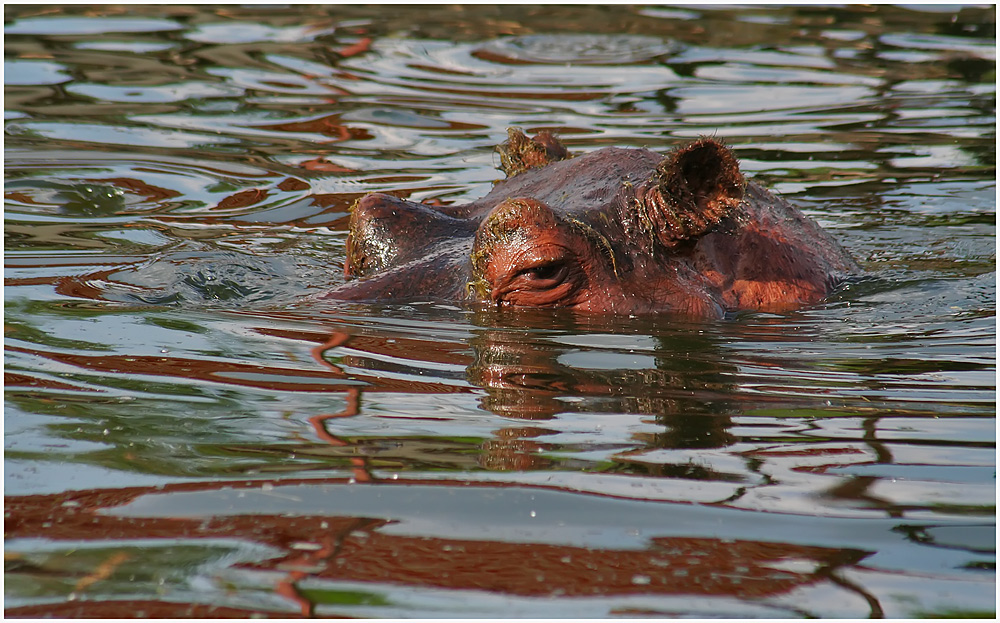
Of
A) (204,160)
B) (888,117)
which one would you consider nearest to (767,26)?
(888,117)

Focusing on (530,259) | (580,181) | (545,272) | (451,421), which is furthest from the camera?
(580,181)

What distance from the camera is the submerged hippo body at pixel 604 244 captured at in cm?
529

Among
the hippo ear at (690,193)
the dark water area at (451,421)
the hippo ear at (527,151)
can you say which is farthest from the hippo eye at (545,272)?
the hippo ear at (527,151)

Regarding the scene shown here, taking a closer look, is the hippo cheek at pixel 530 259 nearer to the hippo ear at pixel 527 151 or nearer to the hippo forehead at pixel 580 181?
the hippo forehead at pixel 580 181

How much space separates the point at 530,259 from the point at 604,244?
385 mm

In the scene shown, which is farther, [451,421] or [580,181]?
[580,181]

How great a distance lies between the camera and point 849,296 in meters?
6.47

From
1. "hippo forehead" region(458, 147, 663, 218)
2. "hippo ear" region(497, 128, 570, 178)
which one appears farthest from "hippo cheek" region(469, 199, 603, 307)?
"hippo ear" region(497, 128, 570, 178)

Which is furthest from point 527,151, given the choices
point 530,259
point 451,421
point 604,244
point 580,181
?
point 451,421

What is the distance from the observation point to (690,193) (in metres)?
5.45

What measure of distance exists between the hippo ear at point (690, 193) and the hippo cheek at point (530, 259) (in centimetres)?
40

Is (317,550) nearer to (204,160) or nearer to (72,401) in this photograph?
(72,401)

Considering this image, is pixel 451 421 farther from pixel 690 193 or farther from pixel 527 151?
pixel 527 151

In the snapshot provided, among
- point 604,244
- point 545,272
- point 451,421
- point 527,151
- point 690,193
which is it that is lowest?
point 451,421
